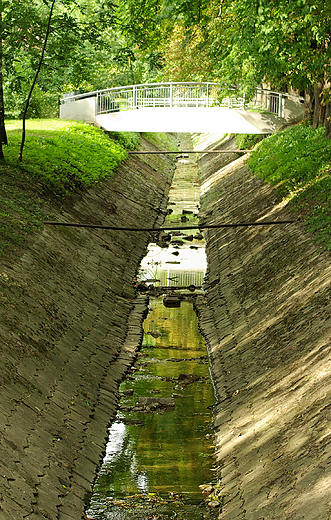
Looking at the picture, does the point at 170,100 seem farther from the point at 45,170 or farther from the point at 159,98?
the point at 45,170

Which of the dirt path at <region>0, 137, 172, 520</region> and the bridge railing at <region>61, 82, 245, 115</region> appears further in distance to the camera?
the bridge railing at <region>61, 82, 245, 115</region>

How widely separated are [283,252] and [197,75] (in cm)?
2562

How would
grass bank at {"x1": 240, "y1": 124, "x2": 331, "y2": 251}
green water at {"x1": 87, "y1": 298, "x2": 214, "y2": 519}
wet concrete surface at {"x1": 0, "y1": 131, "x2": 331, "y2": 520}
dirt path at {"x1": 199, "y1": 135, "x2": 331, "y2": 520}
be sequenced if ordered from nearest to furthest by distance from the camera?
dirt path at {"x1": 199, "y1": 135, "x2": 331, "y2": 520}, wet concrete surface at {"x1": 0, "y1": 131, "x2": 331, "y2": 520}, green water at {"x1": 87, "y1": 298, "x2": 214, "y2": 519}, grass bank at {"x1": 240, "y1": 124, "x2": 331, "y2": 251}

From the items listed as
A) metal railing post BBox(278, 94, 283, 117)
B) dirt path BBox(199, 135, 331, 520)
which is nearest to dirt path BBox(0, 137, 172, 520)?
dirt path BBox(199, 135, 331, 520)

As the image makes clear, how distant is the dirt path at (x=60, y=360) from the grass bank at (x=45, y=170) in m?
0.53

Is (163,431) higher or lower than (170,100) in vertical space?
lower

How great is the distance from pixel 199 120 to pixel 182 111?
35.4 inches

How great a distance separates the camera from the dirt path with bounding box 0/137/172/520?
8.47m

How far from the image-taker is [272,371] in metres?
11.1

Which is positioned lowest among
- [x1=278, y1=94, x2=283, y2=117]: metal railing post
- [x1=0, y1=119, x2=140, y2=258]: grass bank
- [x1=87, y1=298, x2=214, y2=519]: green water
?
[x1=87, y1=298, x2=214, y2=519]: green water

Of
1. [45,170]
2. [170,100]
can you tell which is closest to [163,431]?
[45,170]

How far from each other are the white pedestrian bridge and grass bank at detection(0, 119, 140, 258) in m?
1.82

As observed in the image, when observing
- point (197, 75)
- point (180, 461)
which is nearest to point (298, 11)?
point (180, 461)

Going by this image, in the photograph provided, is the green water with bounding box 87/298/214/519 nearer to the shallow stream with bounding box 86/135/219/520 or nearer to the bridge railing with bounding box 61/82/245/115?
the shallow stream with bounding box 86/135/219/520
